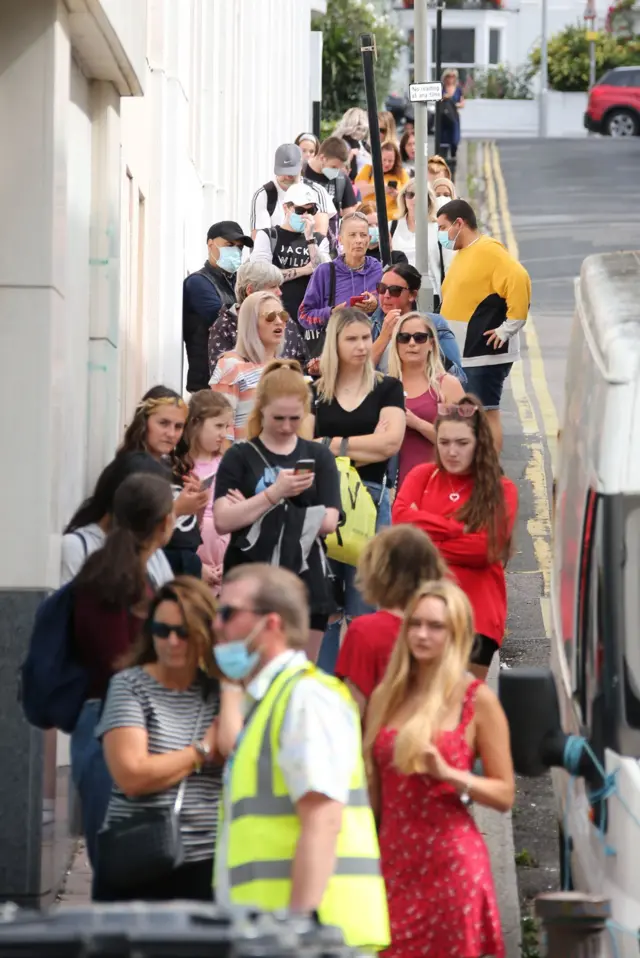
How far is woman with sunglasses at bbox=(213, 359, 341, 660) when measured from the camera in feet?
29.1

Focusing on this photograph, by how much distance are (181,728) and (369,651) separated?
1225 millimetres

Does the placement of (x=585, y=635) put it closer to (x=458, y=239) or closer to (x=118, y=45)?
(x=118, y=45)

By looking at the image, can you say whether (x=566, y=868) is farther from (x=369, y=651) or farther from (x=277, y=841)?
(x=277, y=841)

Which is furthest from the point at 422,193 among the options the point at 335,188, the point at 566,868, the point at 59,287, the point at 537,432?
the point at 566,868

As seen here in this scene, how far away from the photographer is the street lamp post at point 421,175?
56.0 ft

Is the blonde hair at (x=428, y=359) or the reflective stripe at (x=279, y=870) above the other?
the blonde hair at (x=428, y=359)

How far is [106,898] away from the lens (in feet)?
20.6

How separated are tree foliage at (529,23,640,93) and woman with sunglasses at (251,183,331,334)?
5688cm

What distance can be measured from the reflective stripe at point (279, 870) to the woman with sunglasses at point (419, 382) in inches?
222

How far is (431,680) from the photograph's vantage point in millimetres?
6598

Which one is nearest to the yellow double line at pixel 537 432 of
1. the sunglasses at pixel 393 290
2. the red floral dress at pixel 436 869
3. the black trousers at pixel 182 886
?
the sunglasses at pixel 393 290

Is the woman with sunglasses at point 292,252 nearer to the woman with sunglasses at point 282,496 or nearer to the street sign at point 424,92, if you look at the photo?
the street sign at point 424,92

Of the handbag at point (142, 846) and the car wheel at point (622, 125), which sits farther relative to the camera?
the car wheel at point (622, 125)

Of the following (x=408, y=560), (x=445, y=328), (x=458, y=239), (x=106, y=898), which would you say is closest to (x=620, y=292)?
(x=408, y=560)
